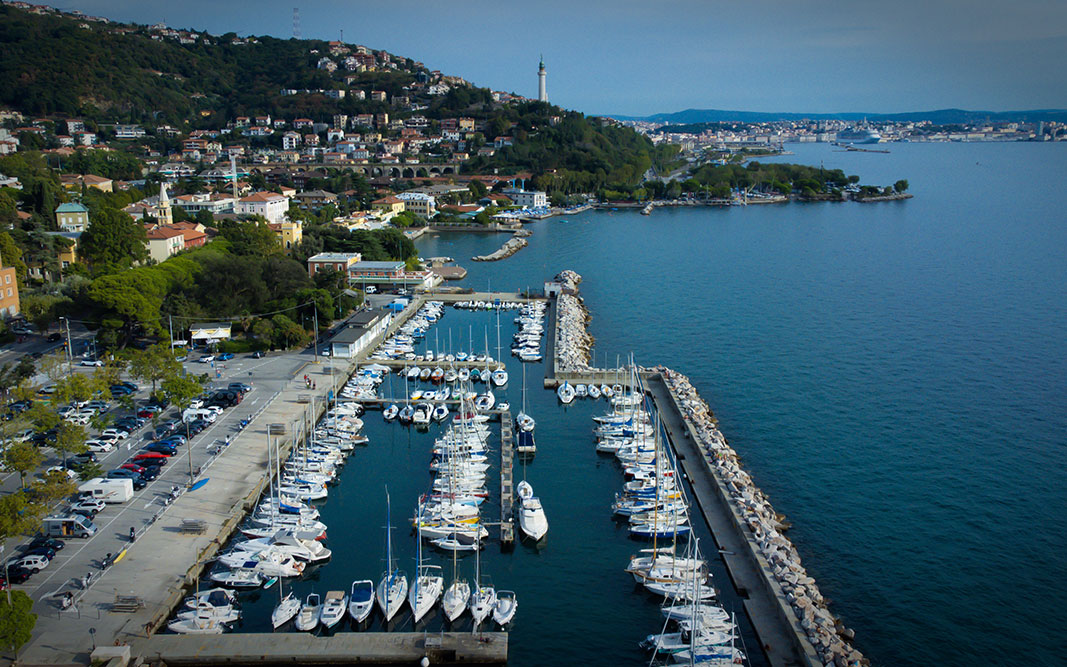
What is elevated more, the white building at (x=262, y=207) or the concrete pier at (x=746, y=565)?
the white building at (x=262, y=207)

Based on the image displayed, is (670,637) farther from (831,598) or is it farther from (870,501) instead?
(870,501)

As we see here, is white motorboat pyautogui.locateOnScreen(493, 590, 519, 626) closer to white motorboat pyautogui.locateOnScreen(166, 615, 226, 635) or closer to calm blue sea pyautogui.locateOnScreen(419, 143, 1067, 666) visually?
calm blue sea pyautogui.locateOnScreen(419, 143, 1067, 666)

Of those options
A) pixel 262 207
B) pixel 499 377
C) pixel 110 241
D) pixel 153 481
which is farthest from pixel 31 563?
pixel 262 207

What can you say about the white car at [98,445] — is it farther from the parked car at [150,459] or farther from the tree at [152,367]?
the tree at [152,367]

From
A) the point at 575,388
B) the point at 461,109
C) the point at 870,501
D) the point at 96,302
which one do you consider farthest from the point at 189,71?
the point at 870,501

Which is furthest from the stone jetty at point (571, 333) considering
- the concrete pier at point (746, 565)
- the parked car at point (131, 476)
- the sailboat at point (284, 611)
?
the sailboat at point (284, 611)

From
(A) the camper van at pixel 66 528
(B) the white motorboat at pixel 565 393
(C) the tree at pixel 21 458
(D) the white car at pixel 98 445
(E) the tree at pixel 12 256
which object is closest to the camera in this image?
(A) the camper van at pixel 66 528
